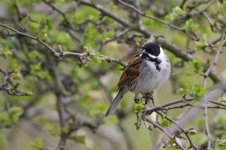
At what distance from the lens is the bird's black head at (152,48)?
4360 mm

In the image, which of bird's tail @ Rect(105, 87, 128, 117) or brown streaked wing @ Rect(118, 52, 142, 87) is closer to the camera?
brown streaked wing @ Rect(118, 52, 142, 87)

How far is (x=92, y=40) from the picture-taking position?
493 cm

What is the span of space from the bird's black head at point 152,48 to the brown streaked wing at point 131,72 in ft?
0.31

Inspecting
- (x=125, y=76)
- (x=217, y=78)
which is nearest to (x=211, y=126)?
Result: (x=217, y=78)

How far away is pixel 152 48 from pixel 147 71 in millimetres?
184

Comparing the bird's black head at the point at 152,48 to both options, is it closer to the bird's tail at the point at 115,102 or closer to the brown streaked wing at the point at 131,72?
the brown streaked wing at the point at 131,72

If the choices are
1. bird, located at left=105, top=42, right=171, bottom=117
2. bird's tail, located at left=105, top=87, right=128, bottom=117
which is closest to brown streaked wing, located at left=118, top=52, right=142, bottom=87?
bird, located at left=105, top=42, right=171, bottom=117

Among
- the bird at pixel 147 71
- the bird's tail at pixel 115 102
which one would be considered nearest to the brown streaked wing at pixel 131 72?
the bird at pixel 147 71

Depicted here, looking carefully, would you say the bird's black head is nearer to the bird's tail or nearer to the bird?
the bird

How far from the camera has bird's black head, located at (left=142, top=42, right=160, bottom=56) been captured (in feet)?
14.3

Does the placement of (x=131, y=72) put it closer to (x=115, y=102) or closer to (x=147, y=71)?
(x=147, y=71)

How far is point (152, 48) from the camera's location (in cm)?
437

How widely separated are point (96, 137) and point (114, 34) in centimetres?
249

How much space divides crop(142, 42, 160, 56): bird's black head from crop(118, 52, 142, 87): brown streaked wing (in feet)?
0.31
